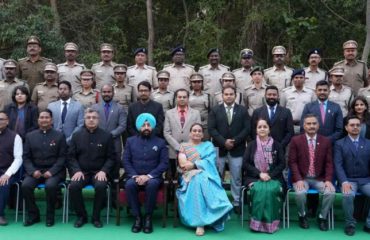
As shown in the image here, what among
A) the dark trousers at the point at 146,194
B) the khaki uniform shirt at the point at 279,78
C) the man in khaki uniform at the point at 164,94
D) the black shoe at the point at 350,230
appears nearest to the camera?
the black shoe at the point at 350,230

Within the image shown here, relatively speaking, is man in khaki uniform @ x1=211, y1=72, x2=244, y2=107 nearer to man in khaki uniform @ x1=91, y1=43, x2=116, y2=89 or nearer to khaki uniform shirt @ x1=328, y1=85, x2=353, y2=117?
khaki uniform shirt @ x1=328, y1=85, x2=353, y2=117

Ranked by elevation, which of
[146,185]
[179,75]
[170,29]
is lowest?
[146,185]

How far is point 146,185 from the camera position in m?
5.95

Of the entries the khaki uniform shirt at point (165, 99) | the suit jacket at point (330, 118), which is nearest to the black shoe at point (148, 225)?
the khaki uniform shirt at point (165, 99)

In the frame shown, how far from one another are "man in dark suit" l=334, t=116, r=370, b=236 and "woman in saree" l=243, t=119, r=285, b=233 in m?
0.72

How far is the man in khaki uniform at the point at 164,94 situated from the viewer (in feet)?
23.5

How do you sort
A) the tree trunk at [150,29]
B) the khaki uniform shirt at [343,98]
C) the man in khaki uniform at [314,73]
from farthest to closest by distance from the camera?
the tree trunk at [150,29] < the man in khaki uniform at [314,73] < the khaki uniform shirt at [343,98]

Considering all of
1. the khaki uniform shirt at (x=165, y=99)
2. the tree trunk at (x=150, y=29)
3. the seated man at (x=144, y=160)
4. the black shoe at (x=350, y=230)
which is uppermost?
the tree trunk at (x=150, y=29)

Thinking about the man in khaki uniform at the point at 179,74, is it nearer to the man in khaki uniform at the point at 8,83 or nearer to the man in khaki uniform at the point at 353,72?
the man in khaki uniform at the point at 8,83

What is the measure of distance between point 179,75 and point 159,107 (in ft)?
3.36

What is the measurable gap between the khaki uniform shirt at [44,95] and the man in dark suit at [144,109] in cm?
119

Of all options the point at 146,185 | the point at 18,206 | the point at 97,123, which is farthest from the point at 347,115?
the point at 18,206

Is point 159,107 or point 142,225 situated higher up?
point 159,107

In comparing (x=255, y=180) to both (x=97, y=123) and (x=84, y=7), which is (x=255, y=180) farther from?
(x=84, y=7)
